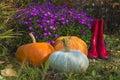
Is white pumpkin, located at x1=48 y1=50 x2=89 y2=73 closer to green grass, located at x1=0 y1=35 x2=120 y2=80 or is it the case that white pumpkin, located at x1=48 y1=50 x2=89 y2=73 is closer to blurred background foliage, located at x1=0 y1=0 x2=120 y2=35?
green grass, located at x1=0 y1=35 x2=120 y2=80

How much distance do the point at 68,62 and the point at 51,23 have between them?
1157mm

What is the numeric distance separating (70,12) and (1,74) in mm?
1958

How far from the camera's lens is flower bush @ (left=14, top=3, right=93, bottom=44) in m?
5.20

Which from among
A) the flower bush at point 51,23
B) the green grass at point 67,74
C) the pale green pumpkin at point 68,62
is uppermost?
the flower bush at point 51,23

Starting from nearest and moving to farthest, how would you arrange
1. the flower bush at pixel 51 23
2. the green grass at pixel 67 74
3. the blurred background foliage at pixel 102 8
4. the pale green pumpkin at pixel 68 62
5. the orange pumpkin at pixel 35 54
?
the green grass at pixel 67 74 → the pale green pumpkin at pixel 68 62 → the orange pumpkin at pixel 35 54 → the flower bush at pixel 51 23 → the blurred background foliage at pixel 102 8

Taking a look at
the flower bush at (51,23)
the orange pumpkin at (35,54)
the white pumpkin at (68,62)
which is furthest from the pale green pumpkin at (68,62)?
the flower bush at (51,23)

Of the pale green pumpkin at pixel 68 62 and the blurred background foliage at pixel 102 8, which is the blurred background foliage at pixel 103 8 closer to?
the blurred background foliage at pixel 102 8

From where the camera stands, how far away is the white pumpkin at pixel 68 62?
4199 mm

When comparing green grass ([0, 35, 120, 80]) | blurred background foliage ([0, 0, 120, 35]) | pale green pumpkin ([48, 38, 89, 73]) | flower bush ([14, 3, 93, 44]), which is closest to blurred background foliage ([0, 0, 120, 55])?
blurred background foliage ([0, 0, 120, 35])

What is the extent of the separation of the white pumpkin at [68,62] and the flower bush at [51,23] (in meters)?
0.91

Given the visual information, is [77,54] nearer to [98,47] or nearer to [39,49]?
[39,49]

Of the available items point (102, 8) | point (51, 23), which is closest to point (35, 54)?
point (51, 23)

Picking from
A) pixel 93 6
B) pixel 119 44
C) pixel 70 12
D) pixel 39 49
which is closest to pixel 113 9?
pixel 93 6

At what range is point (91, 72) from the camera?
4301mm
